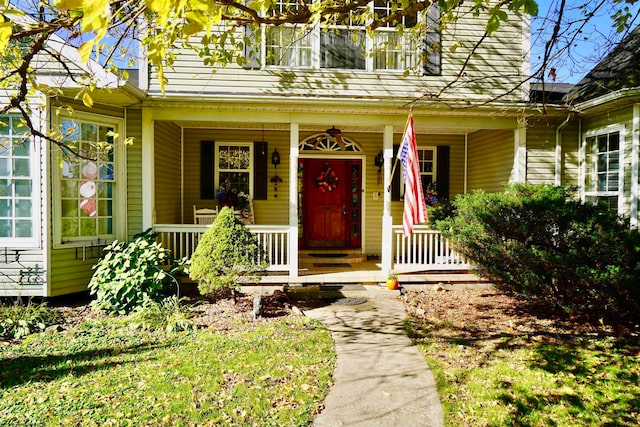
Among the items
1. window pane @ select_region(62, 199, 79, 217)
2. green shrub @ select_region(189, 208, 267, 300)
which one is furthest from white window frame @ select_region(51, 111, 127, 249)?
green shrub @ select_region(189, 208, 267, 300)

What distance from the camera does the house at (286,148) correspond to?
20.5 feet

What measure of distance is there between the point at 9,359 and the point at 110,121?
4.08 m

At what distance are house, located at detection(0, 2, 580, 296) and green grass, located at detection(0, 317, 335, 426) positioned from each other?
213cm

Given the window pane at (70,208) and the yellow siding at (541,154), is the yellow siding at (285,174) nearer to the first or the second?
the yellow siding at (541,154)

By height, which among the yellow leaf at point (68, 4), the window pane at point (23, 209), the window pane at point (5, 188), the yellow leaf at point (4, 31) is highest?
the yellow leaf at point (4, 31)

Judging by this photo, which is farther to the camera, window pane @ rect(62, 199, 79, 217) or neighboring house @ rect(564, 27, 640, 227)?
neighboring house @ rect(564, 27, 640, 227)

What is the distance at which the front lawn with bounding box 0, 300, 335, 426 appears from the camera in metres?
3.20

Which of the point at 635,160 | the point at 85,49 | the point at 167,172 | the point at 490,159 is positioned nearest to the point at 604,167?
the point at 635,160

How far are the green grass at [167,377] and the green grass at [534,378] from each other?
119 centimetres

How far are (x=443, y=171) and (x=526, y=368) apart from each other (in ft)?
21.1

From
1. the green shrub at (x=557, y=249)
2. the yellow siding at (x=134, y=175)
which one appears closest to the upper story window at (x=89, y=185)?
the yellow siding at (x=134, y=175)

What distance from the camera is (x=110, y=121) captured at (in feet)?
22.9

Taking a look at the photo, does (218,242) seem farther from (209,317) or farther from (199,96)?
(199,96)

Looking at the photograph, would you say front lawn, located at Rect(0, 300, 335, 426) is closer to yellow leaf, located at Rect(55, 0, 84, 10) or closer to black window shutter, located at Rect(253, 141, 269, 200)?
yellow leaf, located at Rect(55, 0, 84, 10)
